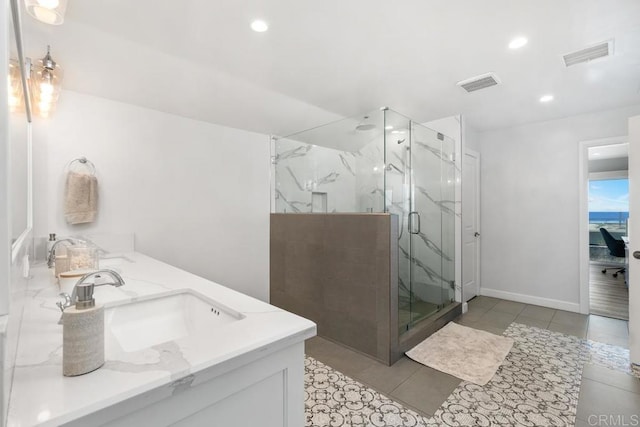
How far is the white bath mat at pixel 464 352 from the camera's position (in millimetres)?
2312

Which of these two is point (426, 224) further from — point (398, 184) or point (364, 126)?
point (364, 126)

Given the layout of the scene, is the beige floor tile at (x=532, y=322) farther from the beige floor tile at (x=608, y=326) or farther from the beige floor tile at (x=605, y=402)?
the beige floor tile at (x=605, y=402)

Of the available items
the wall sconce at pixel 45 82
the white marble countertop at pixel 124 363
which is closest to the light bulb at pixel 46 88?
the wall sconce at pixel 45 82

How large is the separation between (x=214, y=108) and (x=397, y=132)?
195cm

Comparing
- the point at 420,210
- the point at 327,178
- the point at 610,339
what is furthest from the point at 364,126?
the point at 610,339

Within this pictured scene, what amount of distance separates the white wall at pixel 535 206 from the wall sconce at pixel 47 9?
4802mm

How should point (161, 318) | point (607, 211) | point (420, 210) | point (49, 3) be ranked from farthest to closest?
1. point (607, 211)
2. point (420, 210)
3. point (161, 318)
4. point (49, 3)

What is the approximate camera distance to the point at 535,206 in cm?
398

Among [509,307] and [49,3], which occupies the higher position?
[49,3]

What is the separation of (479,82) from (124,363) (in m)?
3.28

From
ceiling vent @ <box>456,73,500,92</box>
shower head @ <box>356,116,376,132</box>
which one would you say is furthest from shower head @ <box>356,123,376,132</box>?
ceiling vent @ <box>456,73,500,92</box>

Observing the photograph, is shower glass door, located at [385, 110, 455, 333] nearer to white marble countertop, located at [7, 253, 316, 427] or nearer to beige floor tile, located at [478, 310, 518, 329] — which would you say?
beige floor tile, located at [478, 310, 518, 329]

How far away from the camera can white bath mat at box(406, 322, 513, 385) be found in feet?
7.59

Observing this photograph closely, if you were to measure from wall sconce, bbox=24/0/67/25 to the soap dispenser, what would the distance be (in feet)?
4.04
